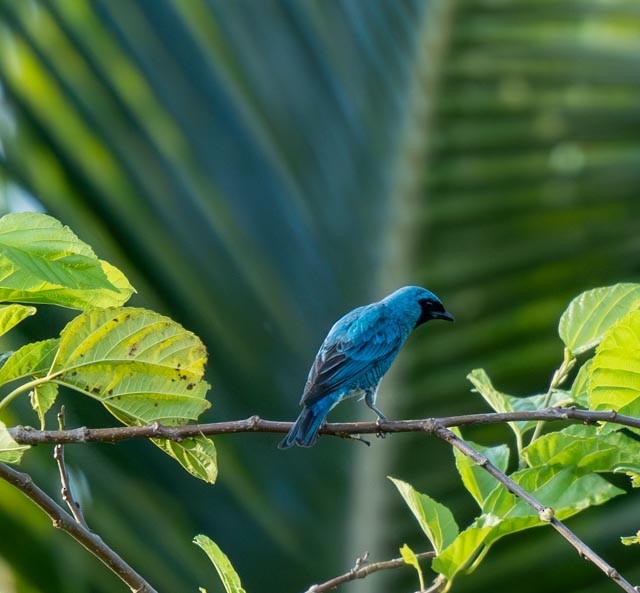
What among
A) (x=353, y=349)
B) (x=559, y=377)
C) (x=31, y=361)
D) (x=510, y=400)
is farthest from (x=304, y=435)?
(x=353, y=349)

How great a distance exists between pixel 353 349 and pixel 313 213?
0.86 metres

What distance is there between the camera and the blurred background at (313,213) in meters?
2.88

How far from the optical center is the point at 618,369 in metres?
2.03

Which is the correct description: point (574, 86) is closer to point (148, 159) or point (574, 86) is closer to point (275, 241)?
point (275, 241)

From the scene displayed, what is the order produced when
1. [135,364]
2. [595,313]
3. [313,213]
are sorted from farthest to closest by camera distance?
[313,213] < [595,313] < [135,364]

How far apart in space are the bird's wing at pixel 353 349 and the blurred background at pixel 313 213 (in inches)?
3.8

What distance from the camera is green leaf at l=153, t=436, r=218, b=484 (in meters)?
2.10

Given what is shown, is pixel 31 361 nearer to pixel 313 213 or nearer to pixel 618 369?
pixel 618 369

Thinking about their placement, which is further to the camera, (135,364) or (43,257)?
(135,364)

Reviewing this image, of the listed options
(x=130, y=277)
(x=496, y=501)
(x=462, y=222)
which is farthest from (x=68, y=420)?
(x=462, y=222)

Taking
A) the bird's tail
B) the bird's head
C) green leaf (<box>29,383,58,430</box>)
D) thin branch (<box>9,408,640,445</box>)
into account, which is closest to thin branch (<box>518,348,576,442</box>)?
thin branch (<box>9,408,640,445</box>)

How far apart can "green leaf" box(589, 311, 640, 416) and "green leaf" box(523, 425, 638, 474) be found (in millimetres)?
118

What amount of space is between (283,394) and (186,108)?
0.96m

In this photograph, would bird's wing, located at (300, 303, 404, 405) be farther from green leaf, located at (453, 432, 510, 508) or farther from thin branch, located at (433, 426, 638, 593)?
thin branch, located at (433, 426, 638, 593)
